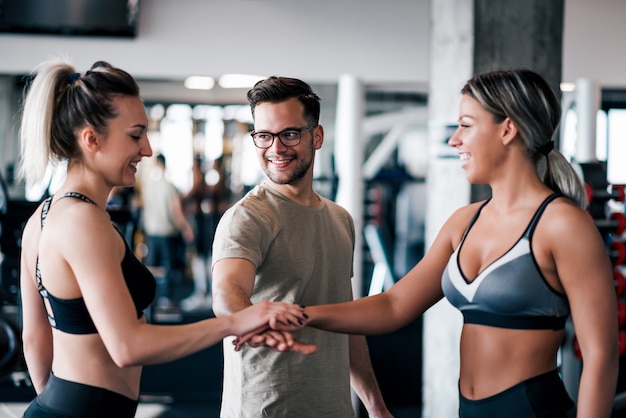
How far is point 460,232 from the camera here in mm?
2166

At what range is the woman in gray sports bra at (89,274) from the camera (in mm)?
1707

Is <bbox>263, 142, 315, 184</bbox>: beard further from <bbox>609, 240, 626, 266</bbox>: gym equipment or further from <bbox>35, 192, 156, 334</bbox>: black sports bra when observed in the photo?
<bbox>609, 240, 626, 266</bbox>: gym equipment

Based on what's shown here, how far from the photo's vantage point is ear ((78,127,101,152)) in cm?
187

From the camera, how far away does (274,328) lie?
6.29ft

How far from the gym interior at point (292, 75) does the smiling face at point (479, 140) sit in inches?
88.0

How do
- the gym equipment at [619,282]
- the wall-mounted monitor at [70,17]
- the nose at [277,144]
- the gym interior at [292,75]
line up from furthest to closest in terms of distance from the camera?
the wall-mounted monitor at [70,17] < the gym interior at [292,75] < the gym equipment at [619,282] < the nose at [277,144]

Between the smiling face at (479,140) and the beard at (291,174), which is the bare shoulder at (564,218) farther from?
the beard at (291,174)

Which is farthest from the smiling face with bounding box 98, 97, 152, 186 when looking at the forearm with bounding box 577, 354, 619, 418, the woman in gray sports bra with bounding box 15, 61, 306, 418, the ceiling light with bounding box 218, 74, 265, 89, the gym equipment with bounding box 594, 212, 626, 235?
the ceiling light with bounding box 218, 74, 265, 89

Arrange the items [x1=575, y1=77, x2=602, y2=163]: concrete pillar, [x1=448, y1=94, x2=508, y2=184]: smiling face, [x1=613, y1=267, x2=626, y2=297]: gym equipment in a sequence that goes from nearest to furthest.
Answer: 1. [x1=448, y1=94, x2=508, y2=184]: smiling face
2. [x1=613, y1=267, x2=626, y2=297]: gym equipment
3. [x1=575, y1=77, x2=602, y2=163]: concrete pillar

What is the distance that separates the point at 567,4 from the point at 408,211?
8.76ft

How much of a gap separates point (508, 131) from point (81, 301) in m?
1.16

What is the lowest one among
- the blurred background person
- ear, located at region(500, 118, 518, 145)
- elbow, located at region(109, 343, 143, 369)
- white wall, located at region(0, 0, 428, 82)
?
the blurred background person

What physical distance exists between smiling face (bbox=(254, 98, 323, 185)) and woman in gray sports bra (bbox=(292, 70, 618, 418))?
41cm

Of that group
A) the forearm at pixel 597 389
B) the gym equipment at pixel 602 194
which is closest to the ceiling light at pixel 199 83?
the gym equipment at pixel 602 194
